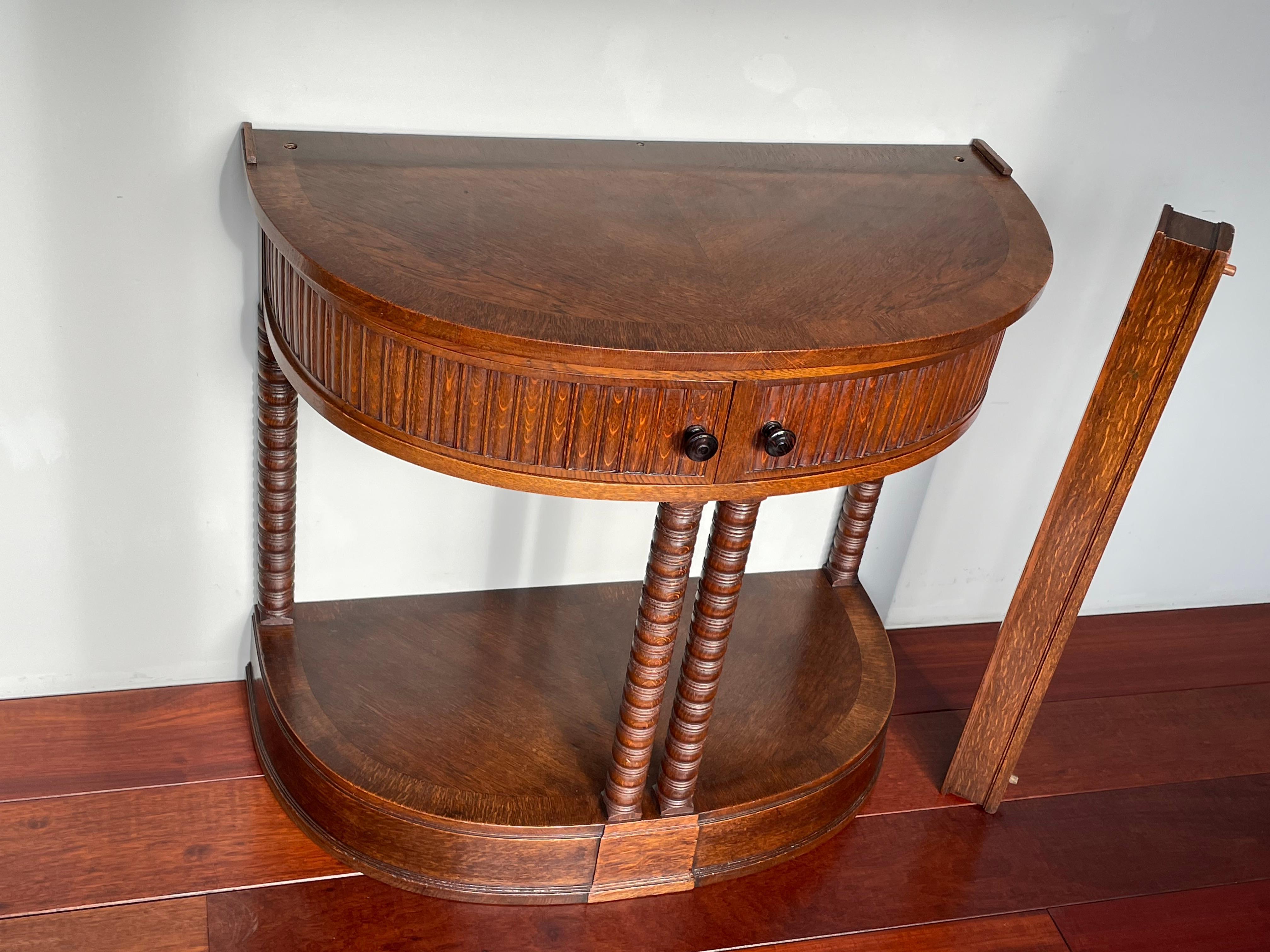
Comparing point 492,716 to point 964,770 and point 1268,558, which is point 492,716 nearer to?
point 964,770

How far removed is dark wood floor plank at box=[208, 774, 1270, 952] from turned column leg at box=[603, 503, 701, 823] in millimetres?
187

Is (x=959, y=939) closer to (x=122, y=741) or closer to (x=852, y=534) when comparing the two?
(x=852, y=534)

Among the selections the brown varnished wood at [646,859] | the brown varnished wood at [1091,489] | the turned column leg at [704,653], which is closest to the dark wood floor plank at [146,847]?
the brown varnished wood at [646,859]

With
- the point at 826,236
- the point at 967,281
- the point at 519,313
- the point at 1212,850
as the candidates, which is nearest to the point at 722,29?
the point at 826,236

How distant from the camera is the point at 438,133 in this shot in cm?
155

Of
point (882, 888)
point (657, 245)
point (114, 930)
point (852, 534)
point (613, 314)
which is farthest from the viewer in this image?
point (852, 534)

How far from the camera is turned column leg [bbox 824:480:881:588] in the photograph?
2.04 metres

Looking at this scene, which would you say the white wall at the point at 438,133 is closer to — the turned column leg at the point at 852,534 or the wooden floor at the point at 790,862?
the turned column leg at the point at 852,534

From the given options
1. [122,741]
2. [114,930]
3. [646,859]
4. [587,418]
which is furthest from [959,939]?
[122,741]

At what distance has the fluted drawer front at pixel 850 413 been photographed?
1244 mm

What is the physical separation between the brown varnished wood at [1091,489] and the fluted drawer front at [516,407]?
0.60 m

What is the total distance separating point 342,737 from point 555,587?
1.58 feet

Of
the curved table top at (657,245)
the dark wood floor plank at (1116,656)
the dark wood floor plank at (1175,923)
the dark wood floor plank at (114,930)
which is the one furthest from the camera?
the dark wood floor plank at (1116,656)

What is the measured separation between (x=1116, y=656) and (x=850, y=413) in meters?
1.31
